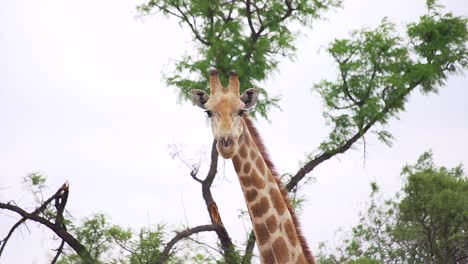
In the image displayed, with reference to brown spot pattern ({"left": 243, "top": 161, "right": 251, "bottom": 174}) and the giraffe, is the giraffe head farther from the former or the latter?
brown spot pattern ({"left": 243, "top": 161, "right": 251, "bottom": 174})

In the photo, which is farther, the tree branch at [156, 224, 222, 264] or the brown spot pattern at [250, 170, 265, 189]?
the tree branch at [156, 224, 222, 264]

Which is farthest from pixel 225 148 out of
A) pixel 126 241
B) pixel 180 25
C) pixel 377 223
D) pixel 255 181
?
pixel 377 223

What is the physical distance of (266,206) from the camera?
32.8ft

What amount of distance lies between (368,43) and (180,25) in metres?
4.61

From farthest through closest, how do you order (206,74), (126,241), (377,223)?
(377,223)
(206,74)
(126,241)

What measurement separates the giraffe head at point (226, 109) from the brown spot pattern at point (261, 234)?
84 cm

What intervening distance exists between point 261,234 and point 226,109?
1295 mm

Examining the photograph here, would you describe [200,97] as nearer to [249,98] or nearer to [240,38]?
[249,98]

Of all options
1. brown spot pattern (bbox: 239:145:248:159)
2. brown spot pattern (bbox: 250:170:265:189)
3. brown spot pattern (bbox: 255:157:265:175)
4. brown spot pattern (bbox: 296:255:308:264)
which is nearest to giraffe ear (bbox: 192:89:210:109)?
brown spot pattern (bbox: 239:145:248:159)

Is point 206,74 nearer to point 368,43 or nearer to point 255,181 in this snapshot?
point 368,43

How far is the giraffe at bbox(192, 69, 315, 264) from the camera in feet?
31.7

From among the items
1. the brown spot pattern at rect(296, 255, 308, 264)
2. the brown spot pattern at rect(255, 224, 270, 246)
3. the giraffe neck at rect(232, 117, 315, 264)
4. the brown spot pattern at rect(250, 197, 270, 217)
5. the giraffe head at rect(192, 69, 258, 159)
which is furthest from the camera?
the brown spot pattern at rect(250, 197, 270, 217)

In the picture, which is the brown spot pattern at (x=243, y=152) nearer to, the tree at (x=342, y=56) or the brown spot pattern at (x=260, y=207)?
the brown spot pattern at (x=260, y=207)

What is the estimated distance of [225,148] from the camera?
9453mm
